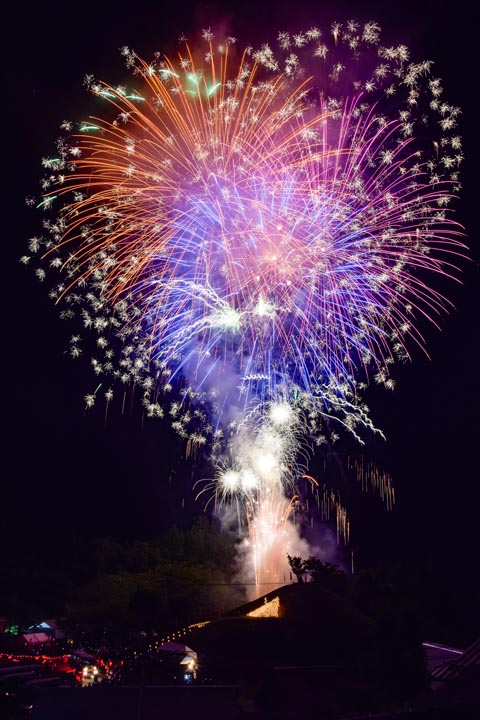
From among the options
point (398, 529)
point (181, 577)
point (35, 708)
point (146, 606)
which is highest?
point (398, 529)

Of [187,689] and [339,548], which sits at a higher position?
[339,548]

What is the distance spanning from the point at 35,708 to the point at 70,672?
14.9 m

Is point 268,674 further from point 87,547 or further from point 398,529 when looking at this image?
point 87,547

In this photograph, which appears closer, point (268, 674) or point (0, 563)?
point (268, 674)

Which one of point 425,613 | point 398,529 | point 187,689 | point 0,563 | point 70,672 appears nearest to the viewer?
point 187,689

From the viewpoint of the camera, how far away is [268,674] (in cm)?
1225

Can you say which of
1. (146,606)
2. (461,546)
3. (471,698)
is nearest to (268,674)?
(471,698)

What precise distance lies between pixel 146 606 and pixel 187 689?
6.64 metres

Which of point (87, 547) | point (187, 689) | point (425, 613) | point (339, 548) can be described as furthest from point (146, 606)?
point (87, 547)

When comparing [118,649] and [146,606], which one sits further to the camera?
[118,649]

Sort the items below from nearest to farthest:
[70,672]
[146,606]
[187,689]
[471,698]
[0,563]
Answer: [471,698]
[187,689]
[146,606]
[70,672]
[0,563]

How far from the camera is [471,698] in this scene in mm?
11406

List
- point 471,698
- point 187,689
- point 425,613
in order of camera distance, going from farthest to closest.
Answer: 1. point 425,613
2. point 187,689
3. point 471,698

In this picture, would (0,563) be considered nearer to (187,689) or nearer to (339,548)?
(339,548)
